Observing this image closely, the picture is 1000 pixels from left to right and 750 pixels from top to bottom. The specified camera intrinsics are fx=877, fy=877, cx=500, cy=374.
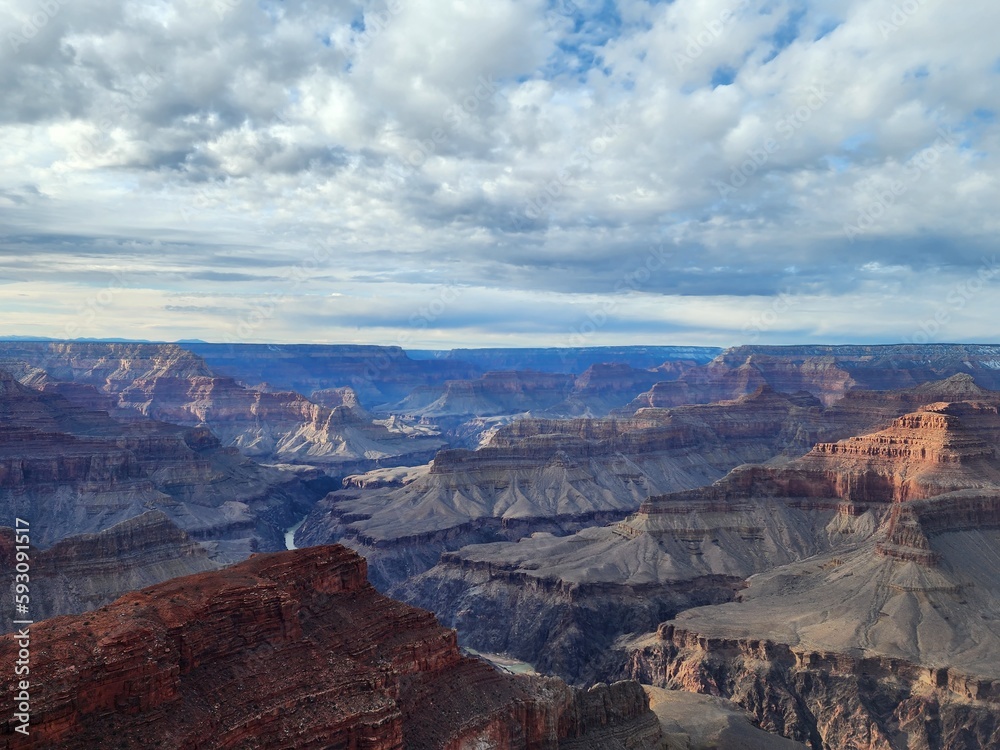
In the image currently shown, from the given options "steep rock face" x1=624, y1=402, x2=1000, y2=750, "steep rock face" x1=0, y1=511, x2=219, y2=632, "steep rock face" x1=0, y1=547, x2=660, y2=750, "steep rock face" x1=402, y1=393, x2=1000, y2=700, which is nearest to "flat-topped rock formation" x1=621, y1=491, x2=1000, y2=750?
"steep rock face" x1=624, y1=402, x2=1000, y2=750

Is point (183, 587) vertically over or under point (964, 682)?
over

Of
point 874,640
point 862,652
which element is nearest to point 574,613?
point 862,652

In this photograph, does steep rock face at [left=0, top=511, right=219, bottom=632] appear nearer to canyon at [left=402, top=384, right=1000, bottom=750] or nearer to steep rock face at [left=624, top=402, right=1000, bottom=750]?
canyon at [left=402, top=384, right=1000, bottom=750]

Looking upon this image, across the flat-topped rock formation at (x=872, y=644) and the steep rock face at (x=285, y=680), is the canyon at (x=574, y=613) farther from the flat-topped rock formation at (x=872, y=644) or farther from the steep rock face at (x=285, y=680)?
the flat-topped rock formation at (x=872, y=644)

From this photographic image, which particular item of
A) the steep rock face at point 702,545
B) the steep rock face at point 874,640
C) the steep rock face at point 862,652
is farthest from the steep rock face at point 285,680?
the steep rock face at point 702,545

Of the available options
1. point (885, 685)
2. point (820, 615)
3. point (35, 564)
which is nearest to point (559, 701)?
point (885, 685)

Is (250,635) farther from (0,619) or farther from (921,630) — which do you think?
(921,630)
